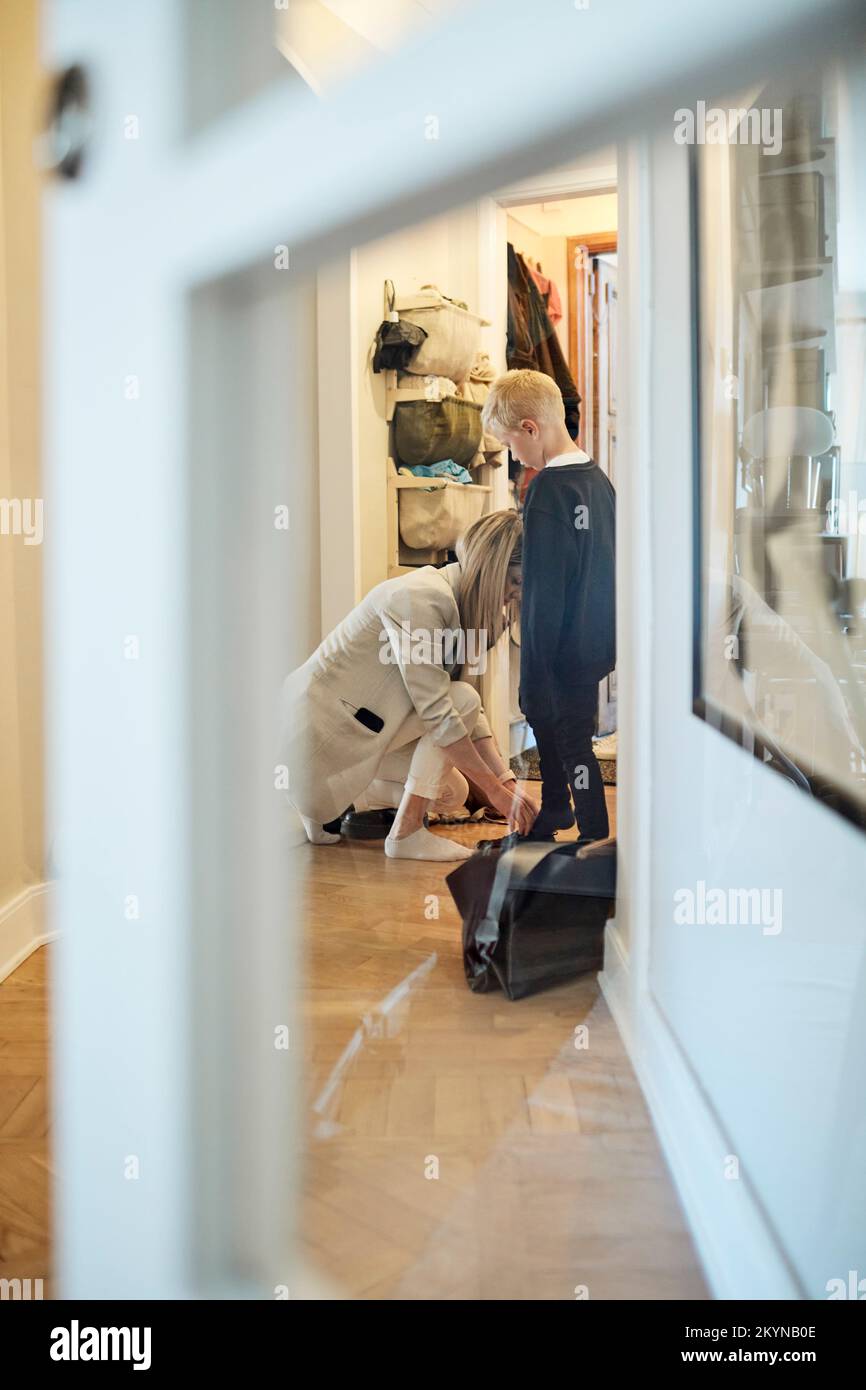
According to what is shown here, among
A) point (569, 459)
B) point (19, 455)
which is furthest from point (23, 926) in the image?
point (569, 459)

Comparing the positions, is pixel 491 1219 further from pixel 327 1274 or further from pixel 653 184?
pixel 653 184

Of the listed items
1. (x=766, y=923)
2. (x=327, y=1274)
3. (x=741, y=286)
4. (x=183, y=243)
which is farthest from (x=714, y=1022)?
(x=183, y=243)

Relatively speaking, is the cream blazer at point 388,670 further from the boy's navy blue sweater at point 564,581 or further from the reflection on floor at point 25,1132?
the reflection on floor at point 25,1132

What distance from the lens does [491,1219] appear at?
0.78 metres

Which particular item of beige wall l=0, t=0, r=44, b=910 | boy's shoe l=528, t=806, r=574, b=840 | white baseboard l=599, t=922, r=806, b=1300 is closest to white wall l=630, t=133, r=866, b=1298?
white baseboard l=599, t=922, r=806, b=1300

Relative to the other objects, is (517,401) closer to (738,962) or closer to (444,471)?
(444,471)

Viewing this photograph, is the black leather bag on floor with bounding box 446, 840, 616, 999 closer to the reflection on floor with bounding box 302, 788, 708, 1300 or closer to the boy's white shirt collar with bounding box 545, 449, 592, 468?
the reflection on floor with bounding box 302, 788, 708, 1300

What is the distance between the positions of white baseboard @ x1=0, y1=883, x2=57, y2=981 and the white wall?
0.93 m

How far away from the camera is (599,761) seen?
104 centimetres

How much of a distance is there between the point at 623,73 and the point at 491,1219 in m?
0.78

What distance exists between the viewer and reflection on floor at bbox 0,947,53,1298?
0.78 meters

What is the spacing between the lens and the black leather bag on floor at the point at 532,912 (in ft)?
3.13

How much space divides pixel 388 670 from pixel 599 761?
0.28 metres

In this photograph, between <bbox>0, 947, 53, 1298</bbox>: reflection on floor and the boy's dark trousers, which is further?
the boy's dark trousers
